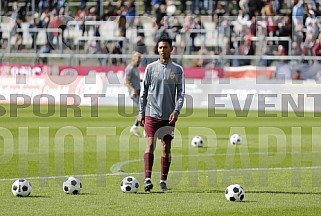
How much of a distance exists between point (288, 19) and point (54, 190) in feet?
83.6

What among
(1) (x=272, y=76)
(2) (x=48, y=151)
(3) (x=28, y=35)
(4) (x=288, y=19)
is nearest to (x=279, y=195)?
(2) (x=48, y=151)

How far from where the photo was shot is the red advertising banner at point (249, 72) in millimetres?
36000

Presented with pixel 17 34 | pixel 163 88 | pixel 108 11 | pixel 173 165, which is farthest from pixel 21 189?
pixel 108 11

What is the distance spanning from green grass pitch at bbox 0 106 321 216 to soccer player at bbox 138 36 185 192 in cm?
56

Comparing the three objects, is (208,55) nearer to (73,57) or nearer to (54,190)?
(73,57)

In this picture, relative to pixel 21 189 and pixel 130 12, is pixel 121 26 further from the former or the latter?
pixel 21 189

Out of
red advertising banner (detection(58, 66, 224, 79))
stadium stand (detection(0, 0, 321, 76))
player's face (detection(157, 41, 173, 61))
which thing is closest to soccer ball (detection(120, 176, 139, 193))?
player's face (detection(157, 41, 173, 61))

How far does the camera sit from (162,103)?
14289mm

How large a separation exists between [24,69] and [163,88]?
91.5 feet

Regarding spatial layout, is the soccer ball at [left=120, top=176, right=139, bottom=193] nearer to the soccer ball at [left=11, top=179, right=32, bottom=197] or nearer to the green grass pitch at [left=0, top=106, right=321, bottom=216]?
the green grass pitch at [left=0, top=106, right=321, bottom=216]

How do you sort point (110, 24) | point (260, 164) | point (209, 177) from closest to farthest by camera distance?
point (209, 177), point (260, 164), point (110, 24)

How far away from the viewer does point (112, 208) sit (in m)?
12.2

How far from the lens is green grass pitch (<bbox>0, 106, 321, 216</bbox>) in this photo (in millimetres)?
12539

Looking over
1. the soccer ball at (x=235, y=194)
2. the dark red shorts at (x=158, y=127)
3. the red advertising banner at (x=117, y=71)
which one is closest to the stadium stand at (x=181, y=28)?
the red advertising banner at (x=117, y=71)
